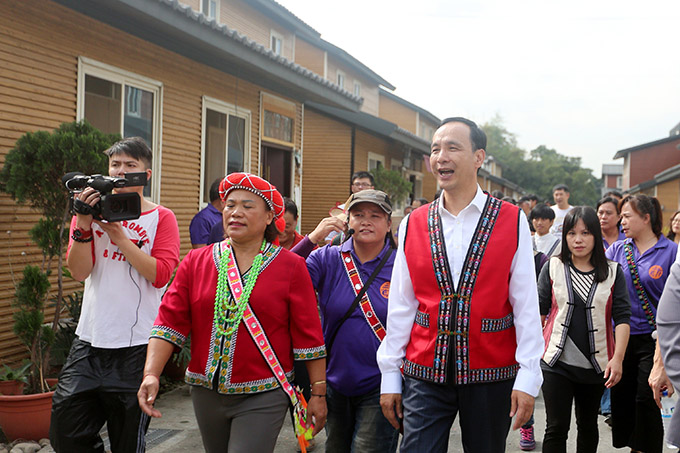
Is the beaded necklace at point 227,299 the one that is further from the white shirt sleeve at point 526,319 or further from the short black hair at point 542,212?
the short black hair at point 542,212

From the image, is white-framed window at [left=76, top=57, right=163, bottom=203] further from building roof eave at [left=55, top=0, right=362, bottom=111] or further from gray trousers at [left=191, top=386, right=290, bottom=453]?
gray trousers at [left=191, top=386, right=290, bottom=453]

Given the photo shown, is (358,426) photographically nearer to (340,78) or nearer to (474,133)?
(474,133)

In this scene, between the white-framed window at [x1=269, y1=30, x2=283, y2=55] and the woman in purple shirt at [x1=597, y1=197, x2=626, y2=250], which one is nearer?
the woman in purple shirt at [x1=597, y1=197, x2=626, y2=250]

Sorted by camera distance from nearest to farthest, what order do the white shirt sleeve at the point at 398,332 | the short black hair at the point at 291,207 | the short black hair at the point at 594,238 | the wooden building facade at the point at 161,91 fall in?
the white shirt sleeve at the point at 398,332, the short black hair at the point at 594,238, the short black hair at the point at 291,207, the wooden building facade at the point at 161,91

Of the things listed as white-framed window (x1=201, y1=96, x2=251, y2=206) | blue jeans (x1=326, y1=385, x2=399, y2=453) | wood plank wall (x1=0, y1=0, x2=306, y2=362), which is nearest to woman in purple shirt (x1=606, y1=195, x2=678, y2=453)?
blue jeans (x1=326, y1=385, x2=399, y2=453)

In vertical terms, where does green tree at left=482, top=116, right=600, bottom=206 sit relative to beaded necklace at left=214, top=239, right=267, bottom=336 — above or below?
above

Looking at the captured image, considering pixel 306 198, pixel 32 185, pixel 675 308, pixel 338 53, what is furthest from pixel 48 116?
pixel 338 53

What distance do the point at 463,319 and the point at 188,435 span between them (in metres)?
3.56

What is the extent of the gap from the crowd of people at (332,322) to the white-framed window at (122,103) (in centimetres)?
423

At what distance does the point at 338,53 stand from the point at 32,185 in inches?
773

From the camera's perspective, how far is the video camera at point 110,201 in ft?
11.0

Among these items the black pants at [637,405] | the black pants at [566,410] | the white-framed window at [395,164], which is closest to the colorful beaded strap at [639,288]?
the black pants at [637,405]

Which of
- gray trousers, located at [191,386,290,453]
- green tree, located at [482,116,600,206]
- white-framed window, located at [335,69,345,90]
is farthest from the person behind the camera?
green tree, located at [482,116,600,206]

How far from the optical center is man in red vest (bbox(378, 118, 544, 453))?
2.87 m
